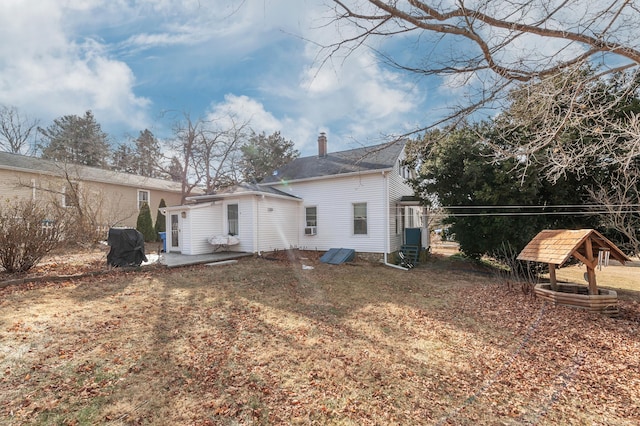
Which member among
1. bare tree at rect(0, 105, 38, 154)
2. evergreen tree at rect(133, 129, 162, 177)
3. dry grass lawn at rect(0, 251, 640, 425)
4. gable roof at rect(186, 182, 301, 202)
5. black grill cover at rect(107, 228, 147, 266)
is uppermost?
bare tree at rect(0, 105, 38, 154)

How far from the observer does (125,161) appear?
25766mm

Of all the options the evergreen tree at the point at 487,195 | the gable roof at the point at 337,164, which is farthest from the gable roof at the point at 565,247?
the gable roof at the point at 337,164

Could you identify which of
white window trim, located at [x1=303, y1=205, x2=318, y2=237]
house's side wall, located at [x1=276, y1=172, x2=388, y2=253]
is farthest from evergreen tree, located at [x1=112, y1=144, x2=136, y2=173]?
white window trim, located at [x1=303, y1=205, x2=318, y2=237]

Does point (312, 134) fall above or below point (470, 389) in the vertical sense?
above

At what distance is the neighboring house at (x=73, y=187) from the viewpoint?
46.2 ft

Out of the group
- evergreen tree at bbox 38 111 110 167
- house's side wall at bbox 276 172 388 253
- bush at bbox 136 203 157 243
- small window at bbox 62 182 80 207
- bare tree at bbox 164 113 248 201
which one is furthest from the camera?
evergreen tree at bbox 38 111 110 167

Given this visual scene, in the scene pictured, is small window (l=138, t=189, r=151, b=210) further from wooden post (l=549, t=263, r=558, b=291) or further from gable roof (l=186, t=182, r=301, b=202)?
wooden post (l=549, t=263, r=558, b=291)

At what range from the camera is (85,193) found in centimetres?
1395

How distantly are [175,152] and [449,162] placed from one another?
17.6 meters

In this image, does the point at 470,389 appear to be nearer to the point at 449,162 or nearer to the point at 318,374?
the point at 318,374

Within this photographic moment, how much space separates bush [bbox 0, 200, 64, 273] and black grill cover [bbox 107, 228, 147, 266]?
141 centimetres

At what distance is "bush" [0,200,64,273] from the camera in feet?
21.7

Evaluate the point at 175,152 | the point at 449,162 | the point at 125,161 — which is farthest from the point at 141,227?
the point at 449,162

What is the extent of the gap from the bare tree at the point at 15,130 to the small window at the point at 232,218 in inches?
883
